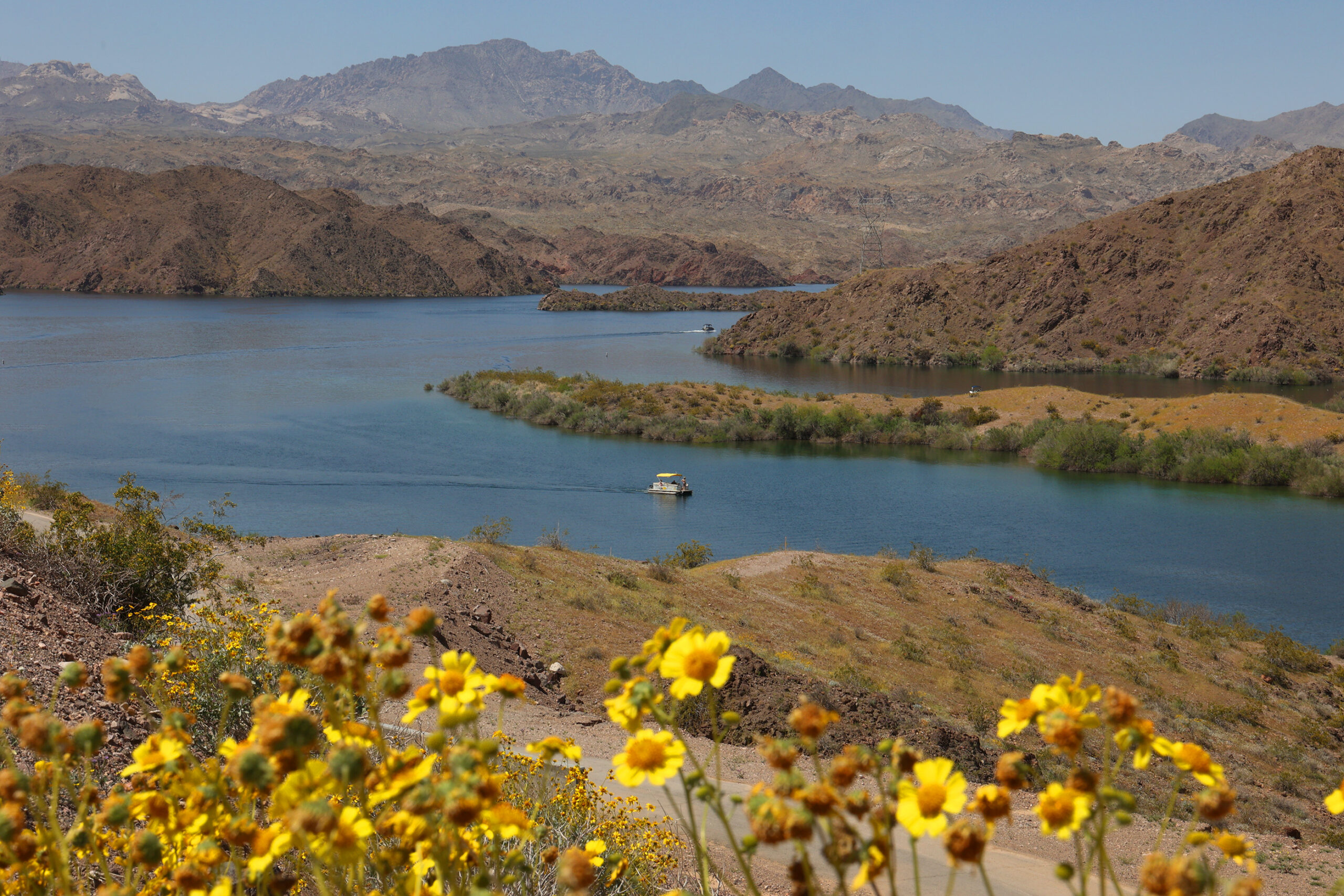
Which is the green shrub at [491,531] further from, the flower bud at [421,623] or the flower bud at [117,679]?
the flower bud at [421,623]

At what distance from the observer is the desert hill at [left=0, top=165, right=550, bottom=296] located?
396 feet

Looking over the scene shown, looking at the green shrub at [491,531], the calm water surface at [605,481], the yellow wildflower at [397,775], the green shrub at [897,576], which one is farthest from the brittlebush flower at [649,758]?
the calm water surface at [605,481]

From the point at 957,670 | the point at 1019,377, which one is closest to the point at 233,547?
the point at 957,670

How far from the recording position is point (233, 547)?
16016 mm

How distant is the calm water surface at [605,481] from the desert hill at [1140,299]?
20.0ft

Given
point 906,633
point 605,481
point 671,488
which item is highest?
point 906,633

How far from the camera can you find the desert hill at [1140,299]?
62812mm

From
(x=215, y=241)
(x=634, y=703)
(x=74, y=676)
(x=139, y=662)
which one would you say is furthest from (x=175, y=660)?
(x=215, y=241)

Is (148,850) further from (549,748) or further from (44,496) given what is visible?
(44,496)

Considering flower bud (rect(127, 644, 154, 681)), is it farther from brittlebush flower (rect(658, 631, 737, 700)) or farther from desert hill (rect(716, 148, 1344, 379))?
desert hill (rect(716, 148, 1344, 379))

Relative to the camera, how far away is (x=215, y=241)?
420 feet

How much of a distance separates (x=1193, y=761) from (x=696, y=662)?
0.91m

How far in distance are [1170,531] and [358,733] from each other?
106 feet

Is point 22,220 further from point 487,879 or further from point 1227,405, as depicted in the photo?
point 487,879
